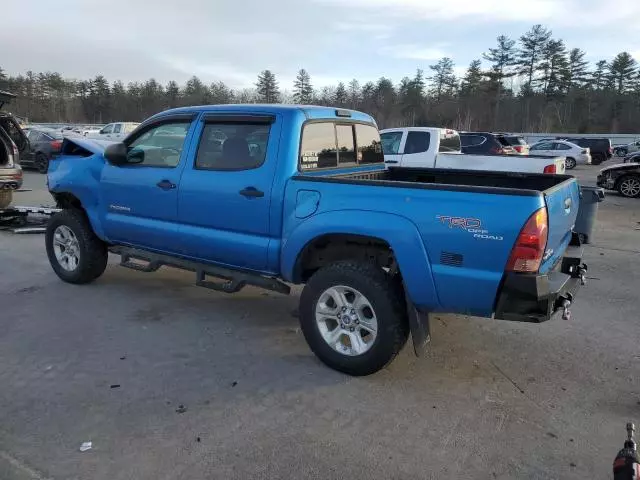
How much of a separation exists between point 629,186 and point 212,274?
51.7 feet

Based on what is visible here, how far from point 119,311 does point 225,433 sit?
2.48m

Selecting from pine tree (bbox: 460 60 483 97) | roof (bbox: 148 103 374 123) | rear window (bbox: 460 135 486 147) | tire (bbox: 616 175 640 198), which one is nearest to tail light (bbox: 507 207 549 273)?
roof (bbox: 148 103 374 123)

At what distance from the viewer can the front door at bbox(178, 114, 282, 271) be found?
13.7 ft

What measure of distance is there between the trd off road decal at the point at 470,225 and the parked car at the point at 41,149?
18648 millimetres

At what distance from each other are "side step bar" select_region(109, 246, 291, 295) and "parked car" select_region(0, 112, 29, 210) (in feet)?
18.2

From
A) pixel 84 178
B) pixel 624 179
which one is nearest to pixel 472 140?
pixel 624 179

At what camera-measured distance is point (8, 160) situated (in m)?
9.83

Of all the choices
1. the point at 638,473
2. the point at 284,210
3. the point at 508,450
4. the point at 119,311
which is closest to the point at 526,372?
the point at 508,450

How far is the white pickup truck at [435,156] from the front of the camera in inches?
440

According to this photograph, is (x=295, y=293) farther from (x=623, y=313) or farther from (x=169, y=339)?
(x=623, y=313)

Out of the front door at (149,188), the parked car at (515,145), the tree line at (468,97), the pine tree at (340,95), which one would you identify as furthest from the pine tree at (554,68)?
the front door at (149,188)

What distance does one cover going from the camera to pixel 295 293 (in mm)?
5852

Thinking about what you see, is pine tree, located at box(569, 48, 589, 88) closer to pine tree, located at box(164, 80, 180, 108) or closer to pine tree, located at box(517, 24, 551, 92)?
pine tree, located at box(517, 24, 551, 92)

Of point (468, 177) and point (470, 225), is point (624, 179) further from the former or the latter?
point (470, 225)
